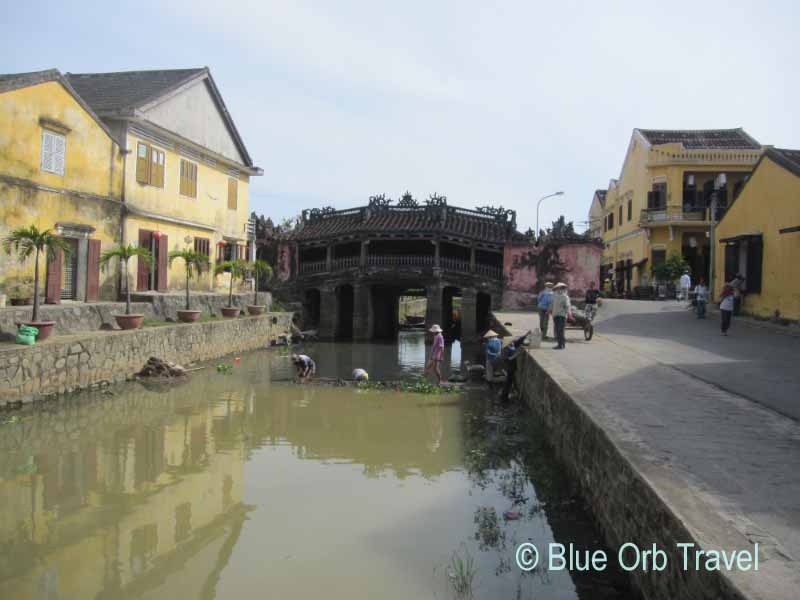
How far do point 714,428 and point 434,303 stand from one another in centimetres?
2374

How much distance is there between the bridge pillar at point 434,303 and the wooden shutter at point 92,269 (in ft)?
50.5

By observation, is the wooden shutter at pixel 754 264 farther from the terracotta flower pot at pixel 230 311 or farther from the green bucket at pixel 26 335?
the green bucket at pixel 26 335

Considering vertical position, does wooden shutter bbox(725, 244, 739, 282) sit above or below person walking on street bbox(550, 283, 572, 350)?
above

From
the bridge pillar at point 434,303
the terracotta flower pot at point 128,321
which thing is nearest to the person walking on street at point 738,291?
the bridge pillar at point 434,303

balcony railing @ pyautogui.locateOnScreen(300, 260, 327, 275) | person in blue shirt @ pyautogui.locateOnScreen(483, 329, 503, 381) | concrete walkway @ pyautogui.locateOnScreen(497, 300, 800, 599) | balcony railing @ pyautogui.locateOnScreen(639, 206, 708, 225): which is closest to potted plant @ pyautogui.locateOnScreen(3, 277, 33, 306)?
person in blue shirt @ pyautogui.locateOnScreen(483, 329, 503, 381)

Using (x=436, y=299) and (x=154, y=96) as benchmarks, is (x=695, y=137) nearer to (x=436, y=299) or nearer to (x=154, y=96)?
(x=436, y=299)

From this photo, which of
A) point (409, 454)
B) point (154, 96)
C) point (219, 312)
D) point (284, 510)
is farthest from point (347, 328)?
point (284, 510)

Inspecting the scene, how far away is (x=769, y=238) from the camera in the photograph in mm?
17953

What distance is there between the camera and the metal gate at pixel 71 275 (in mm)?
17094

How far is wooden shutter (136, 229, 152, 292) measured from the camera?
19.7m

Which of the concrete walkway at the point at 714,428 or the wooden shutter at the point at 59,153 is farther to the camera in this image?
the wooden shutter at the point at 59,153

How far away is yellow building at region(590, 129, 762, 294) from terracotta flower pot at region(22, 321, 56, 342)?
88.8 ft

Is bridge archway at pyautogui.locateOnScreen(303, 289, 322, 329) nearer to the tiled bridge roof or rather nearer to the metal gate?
the tiled bridge roof

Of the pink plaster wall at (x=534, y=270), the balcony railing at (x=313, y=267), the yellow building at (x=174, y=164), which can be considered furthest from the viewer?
the balcony railing at (x=313, y=267)
